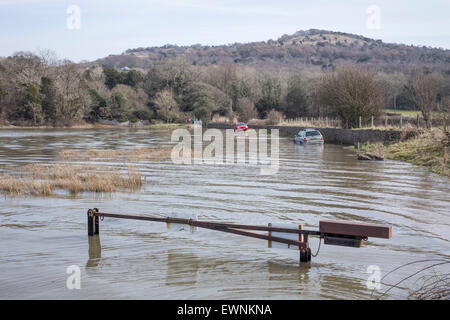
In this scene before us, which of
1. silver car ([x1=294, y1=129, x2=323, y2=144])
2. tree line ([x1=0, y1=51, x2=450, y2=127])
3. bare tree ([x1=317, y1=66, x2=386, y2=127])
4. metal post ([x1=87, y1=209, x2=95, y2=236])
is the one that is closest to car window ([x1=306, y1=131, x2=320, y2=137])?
silver car ([x1=294, y1=129, x2=323, y2=144])

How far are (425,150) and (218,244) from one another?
59.3ft

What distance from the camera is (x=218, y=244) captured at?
9.84m

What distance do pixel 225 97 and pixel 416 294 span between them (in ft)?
255

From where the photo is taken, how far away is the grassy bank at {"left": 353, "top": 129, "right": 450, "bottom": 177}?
2092cm

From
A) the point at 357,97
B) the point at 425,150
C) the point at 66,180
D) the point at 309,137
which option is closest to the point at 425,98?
the point at 357,97

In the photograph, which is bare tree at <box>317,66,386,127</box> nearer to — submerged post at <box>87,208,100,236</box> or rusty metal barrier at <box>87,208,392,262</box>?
submerged post at <box>87,208,100,236</box>

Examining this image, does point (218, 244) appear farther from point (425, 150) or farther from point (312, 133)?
point (312, 133)

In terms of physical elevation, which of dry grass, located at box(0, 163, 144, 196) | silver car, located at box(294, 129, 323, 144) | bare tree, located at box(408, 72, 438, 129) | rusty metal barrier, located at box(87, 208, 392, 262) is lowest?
dry grass, located at box(0, 163, 144, 196)

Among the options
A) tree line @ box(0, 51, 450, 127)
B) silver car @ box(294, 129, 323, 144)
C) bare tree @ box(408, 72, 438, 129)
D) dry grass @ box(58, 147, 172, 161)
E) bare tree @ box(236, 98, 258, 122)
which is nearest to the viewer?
dry grass @ box(58, 147, 172, 161)

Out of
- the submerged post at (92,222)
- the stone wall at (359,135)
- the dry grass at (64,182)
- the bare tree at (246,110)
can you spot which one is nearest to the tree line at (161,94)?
the bare tree at (246,110)

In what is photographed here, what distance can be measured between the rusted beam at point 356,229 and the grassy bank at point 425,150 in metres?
13.1

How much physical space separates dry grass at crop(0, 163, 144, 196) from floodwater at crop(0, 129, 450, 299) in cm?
59

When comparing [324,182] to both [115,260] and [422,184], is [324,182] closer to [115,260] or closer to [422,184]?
[422,184]
